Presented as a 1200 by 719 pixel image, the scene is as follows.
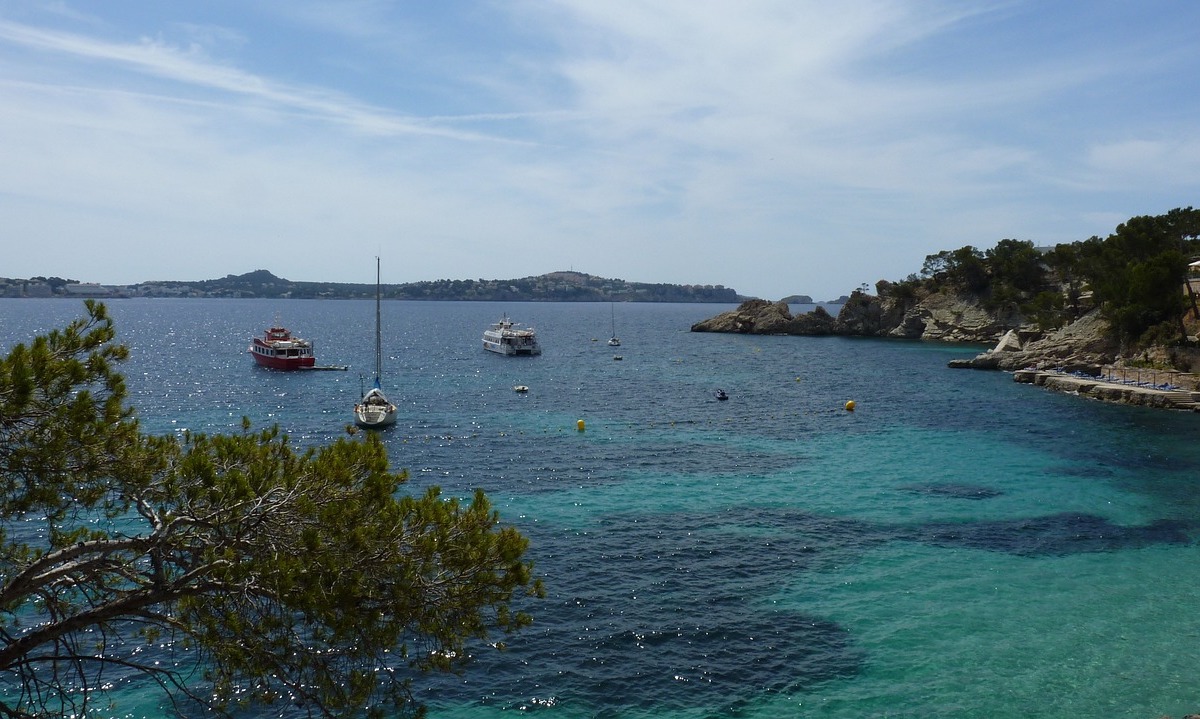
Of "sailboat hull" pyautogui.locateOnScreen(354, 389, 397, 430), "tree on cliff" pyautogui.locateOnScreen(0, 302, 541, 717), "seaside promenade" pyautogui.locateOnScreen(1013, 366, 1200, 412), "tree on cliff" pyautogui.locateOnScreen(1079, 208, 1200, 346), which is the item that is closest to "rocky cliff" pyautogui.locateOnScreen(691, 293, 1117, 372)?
"tree on cliff" pyautogui.locateOnScreen(1079, 208, 1200, 346)

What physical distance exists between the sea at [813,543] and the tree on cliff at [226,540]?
7.08m

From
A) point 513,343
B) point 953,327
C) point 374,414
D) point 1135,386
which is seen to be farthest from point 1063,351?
point 374,414

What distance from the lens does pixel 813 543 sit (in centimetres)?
2975

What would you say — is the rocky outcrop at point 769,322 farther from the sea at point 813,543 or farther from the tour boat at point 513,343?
the sea at point 813,543

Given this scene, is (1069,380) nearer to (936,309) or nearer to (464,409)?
(464,409)

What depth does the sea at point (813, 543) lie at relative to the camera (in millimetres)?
19469

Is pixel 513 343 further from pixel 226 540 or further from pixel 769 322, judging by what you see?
pixel 226 540

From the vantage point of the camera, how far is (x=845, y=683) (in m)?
19.7

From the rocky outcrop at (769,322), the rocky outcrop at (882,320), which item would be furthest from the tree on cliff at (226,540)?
the rocky outcrop at (769,322)

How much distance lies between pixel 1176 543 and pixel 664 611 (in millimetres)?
19430

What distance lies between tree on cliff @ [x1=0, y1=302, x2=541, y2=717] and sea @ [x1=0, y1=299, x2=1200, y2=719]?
7077 millimetres

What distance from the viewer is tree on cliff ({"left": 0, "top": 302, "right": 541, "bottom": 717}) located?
31.2ft

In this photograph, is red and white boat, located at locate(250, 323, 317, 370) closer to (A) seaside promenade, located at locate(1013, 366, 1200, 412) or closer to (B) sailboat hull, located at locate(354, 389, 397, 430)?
(B) sailboat hull, located at locate(354, 389, 397, 430)

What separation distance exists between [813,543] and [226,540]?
2351 cm
